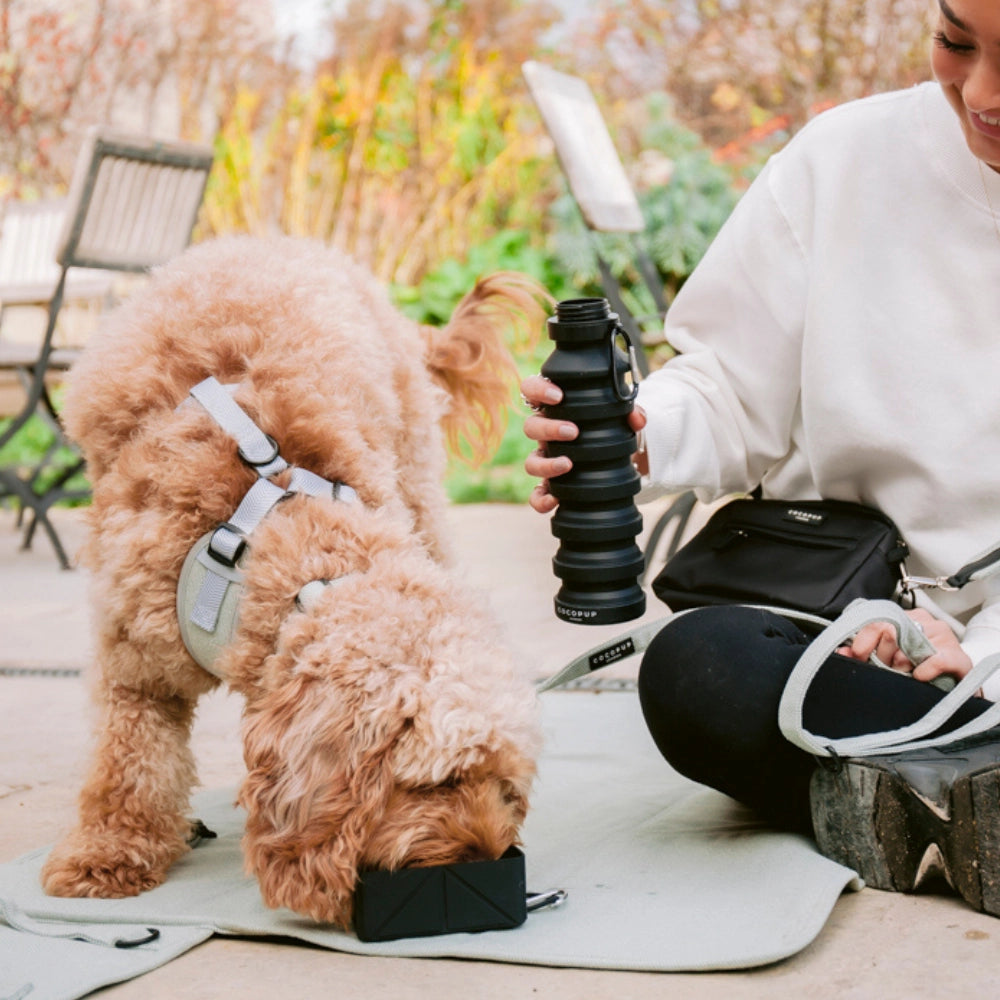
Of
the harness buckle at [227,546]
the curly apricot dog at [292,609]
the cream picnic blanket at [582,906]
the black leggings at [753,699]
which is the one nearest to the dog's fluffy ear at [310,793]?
the curly apricot dog at [292,609]

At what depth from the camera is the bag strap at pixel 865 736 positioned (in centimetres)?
212

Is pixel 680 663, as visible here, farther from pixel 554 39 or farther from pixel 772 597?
pixel 554 39

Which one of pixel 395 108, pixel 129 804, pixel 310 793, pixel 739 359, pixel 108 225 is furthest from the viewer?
pixel 395 108

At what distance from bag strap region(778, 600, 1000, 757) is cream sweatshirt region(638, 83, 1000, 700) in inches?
7.2

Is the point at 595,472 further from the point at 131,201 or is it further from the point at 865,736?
the point at 131,201

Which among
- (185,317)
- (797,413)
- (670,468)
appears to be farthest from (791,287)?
(185,317)

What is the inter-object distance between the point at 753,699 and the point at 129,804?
3.49 ft

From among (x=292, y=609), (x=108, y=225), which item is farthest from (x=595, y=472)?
(x=108, y=225)

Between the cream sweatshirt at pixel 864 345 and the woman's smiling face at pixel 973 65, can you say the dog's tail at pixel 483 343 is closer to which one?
the cream sweatshirt at pixel 864 345

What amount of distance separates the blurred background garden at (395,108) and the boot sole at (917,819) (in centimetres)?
656

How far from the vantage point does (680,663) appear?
7.44 ft

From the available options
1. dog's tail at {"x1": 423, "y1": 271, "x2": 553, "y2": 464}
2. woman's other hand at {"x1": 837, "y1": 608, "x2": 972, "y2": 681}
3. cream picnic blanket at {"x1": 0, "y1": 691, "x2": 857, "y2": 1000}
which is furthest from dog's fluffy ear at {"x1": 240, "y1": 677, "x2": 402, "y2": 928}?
dog's tail at {"x1": 423, "y1": 271, "x2": 553, "y2": 464}

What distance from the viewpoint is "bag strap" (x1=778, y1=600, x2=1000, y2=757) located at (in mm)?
2119

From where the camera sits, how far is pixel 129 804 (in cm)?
231
